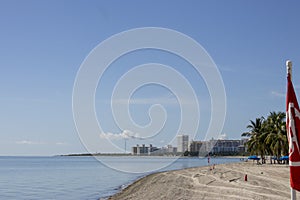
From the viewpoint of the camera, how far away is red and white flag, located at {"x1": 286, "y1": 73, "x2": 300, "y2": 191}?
16.6 ft

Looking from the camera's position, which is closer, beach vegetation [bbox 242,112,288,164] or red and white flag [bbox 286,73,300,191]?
red and white flag [bbox 286,73,300,191]

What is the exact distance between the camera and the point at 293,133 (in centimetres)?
523

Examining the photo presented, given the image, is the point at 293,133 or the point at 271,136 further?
the point at 271,136

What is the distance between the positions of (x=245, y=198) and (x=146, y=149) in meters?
174

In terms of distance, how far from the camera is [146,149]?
643ft

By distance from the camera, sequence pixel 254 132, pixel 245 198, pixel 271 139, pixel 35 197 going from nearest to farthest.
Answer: pixel 245 198, pixel 35 197, pixel 271 139, pixel 254 132

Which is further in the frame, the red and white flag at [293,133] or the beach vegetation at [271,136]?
the beach vegetation at [271,136]

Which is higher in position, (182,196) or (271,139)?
(271,139)

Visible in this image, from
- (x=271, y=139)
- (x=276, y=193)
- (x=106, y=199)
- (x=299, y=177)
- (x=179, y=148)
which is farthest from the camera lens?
(x=179, y=148)

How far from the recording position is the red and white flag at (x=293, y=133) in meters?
5.06

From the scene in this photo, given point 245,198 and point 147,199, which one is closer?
point 245,198

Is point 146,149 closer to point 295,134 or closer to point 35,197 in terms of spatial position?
point 35,197

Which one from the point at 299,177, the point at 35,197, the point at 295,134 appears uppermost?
the point at 295,134

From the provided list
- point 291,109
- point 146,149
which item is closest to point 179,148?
point 146,149
